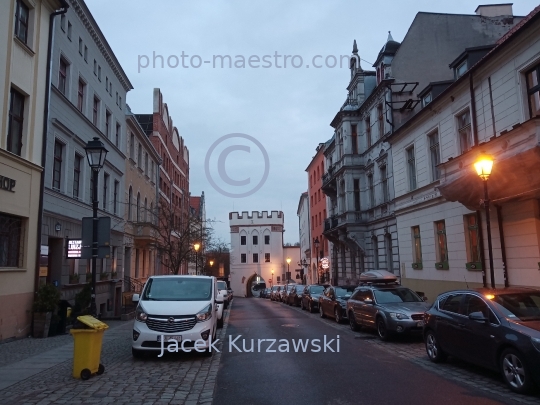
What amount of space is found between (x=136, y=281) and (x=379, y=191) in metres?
15.5

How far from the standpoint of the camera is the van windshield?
1154 cm

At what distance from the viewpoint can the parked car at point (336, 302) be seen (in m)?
19.1

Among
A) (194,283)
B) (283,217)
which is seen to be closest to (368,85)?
(194,283)

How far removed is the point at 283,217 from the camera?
83688mm

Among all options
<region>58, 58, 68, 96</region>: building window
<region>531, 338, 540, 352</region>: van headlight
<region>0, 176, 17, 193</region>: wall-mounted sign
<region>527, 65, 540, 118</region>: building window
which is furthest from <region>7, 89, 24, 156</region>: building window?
<region>527, 65, 540, 118</region>: building window

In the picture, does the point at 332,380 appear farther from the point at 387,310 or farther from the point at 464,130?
the point at 464,130

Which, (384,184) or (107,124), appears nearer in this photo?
(107,124)

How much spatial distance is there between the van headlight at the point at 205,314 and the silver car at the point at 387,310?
508 cm

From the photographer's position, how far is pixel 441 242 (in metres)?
20.6

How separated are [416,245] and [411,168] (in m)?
3.76

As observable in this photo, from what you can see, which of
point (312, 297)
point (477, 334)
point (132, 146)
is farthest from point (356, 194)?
point (477, 334)

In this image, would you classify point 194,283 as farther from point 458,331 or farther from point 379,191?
point 379,191

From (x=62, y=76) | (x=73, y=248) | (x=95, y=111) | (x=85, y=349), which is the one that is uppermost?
(x=95, y=111)

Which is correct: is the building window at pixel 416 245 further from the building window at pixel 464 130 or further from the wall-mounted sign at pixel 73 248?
the wall-mounted sign at pixel 73 248
